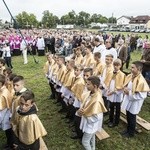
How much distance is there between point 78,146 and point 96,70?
2.75 m

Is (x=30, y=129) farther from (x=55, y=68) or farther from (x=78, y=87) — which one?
(x=55, y=68)

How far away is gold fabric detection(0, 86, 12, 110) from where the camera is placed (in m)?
5.34

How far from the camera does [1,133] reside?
6.78 meters

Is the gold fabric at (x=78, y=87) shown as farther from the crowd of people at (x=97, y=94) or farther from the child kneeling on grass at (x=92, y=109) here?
the child kneeling on grass at (x=92, y=109)

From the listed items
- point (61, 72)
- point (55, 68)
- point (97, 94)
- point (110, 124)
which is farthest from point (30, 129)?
point (55, 68)

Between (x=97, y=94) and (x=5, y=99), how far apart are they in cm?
200

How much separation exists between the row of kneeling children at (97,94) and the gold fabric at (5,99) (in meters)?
1.51

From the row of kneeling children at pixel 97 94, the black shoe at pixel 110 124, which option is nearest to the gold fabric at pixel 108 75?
the row of kneeling children at pixel 97 94

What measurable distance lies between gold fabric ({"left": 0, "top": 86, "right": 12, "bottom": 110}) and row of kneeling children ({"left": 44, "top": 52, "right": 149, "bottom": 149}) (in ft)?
4.95

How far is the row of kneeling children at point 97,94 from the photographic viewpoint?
4.86 m

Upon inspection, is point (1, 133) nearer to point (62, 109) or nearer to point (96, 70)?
point (62, 109)

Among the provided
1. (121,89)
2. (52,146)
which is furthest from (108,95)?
(52,146)

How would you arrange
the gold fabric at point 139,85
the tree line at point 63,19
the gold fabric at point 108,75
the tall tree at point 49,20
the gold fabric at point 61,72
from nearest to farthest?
the gold fabric at point 139,85, the gold fabric at point 108,75, the gold fabric at point 61,72, the tall tree at point 49,20, the tree line at point 63,19

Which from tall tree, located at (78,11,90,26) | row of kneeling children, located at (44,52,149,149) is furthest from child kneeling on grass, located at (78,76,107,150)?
tall tree, located at (78,11,90,26)
